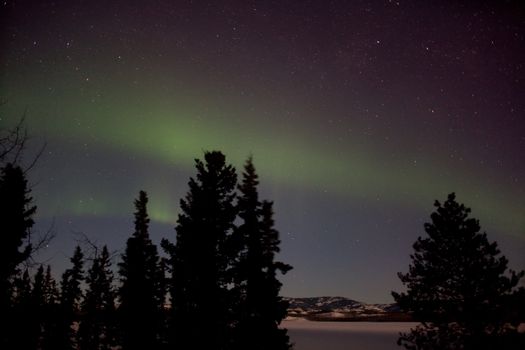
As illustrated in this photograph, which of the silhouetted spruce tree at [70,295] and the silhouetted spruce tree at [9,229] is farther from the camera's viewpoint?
the silhouetted spruce tree at [70,295]

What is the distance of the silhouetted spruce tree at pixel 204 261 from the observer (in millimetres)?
16469

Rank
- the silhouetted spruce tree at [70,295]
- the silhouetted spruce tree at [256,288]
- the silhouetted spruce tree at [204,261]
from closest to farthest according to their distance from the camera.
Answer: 1. the silhouetted spruce tree at [204,261]
2. the silhouetted spruce tree at [256,288]
3. the silhouetted spruce tree at [70,295]

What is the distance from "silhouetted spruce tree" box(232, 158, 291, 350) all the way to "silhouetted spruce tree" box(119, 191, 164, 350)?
7774 mm

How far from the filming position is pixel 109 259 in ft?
62.0

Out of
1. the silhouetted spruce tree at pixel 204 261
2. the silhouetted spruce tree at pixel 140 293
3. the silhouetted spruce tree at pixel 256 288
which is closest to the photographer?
the silhouetted spruce tree at pixel 204 261

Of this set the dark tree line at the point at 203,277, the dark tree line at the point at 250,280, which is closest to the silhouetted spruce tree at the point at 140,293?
the dark tree line at the point at 203,277

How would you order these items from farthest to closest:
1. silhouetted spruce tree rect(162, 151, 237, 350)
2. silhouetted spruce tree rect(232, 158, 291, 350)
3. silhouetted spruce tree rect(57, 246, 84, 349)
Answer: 1. silhouetted spruce tree rect(57, 246, 84, 349)
2. silhouetted spruce tree rect(232, 158, 291, 350)
3. silhouetted spruce tree rect(162, 151, 237, 350)

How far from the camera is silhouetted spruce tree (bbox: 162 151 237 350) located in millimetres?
16469

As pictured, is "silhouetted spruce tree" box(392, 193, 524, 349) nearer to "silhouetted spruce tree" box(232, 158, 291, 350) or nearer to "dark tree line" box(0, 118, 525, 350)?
"dark tree line" box(0, 118, 525, 350)

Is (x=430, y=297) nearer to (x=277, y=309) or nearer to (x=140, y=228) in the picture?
(x=277, y=309)

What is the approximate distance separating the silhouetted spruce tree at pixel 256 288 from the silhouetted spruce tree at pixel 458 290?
6977 millimetres

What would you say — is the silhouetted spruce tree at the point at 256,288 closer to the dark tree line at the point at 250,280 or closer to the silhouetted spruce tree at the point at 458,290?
the dark tree line at the point at 250,280

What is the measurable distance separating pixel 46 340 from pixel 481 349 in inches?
2024

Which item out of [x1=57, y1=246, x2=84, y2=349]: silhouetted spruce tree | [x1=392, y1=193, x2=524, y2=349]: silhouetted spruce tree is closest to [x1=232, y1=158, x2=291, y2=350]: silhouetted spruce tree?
[x1=392, y1=193, x2=524, y2=349]: silhouetted spruce tree
